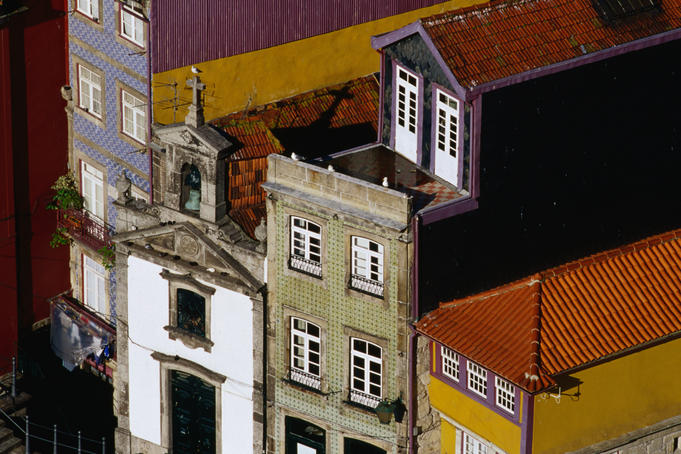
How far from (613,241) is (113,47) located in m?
18.0

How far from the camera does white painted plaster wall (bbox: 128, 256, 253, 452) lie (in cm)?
6556

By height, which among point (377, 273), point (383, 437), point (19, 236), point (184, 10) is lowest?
point (383, 437)

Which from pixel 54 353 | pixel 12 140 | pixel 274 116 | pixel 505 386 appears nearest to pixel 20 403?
pixel 54 353

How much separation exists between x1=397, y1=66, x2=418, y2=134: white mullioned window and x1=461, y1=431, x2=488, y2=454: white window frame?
31.4ft

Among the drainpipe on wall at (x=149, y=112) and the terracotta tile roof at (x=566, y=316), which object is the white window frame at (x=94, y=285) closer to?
the drainpipe on wall at (x=149, y=112)

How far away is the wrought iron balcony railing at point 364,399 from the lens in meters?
63.3

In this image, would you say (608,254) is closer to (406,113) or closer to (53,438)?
(406,113)

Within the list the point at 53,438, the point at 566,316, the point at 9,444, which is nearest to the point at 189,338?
the point at 53,438

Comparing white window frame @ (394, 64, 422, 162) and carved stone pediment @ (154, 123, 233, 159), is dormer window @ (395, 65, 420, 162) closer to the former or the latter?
white window frame @ (394, 64, 422, 162)

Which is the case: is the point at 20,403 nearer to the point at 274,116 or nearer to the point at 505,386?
the point at 274,116

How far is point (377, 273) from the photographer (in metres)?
61.7

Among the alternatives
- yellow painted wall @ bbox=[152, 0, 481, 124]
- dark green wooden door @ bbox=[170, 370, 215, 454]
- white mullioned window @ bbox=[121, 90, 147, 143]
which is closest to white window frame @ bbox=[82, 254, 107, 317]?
white mullioned window @ bbox=[121, 90, 147, 143]

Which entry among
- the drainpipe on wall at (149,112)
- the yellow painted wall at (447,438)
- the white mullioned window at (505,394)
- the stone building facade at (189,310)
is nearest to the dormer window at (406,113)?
the stone building facade at (189,310)

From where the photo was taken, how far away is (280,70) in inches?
2756
